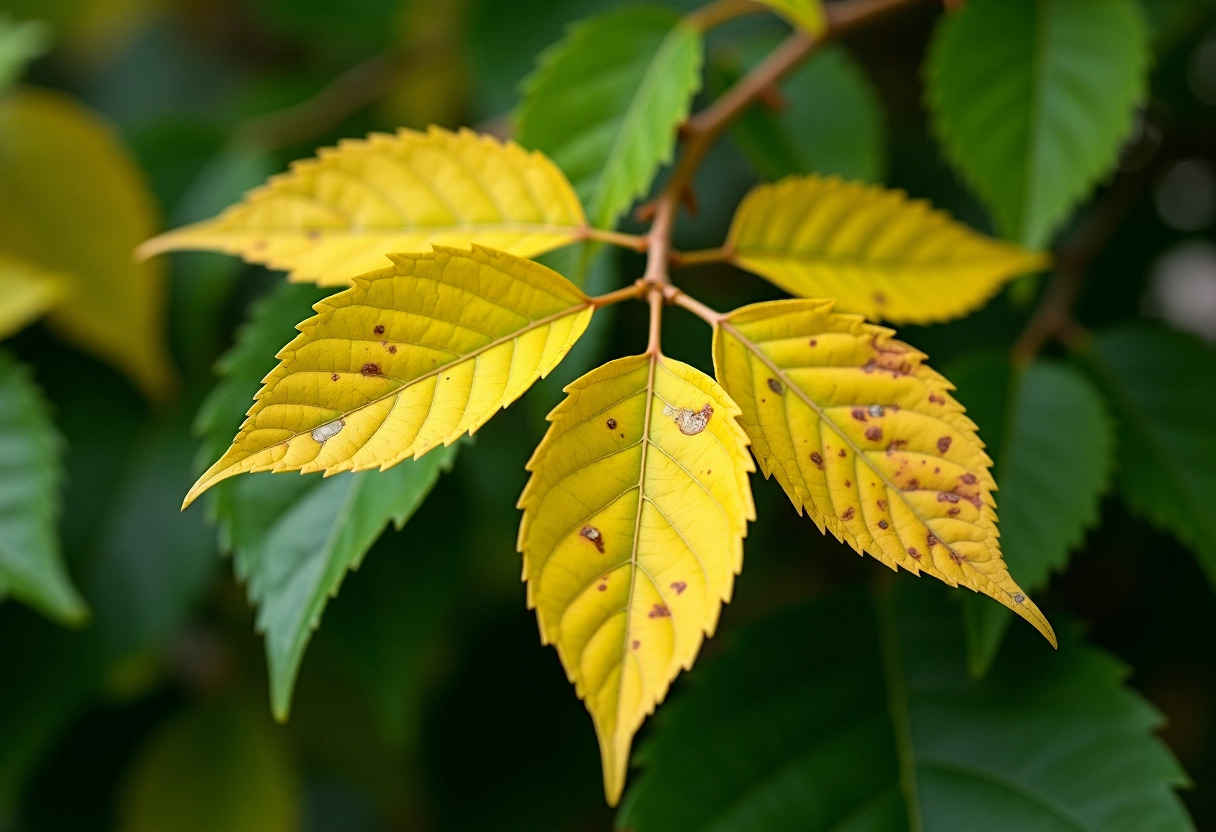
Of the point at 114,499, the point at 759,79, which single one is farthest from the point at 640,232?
the point at 114,499

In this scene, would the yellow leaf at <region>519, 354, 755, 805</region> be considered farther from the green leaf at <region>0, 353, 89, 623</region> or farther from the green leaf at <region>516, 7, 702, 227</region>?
the green leaf at <region>0, 353, 89, 623</region>

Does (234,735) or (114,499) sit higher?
(114,499)

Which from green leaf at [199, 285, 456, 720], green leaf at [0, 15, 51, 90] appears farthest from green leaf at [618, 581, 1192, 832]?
green leaf at [0, 15, 51, 90]

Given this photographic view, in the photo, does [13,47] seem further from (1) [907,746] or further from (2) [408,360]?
(1) [907,746]

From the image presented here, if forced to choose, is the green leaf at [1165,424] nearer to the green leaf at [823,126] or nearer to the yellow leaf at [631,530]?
the green leaf at [823,126]

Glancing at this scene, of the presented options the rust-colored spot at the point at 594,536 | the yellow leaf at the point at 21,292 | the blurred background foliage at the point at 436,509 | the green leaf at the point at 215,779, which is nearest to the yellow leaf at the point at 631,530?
the rust-colored spot at the point at 594,536

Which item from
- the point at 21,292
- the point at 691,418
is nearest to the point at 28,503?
the point at 21,292

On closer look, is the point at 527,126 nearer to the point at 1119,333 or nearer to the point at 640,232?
the point at 640,232
